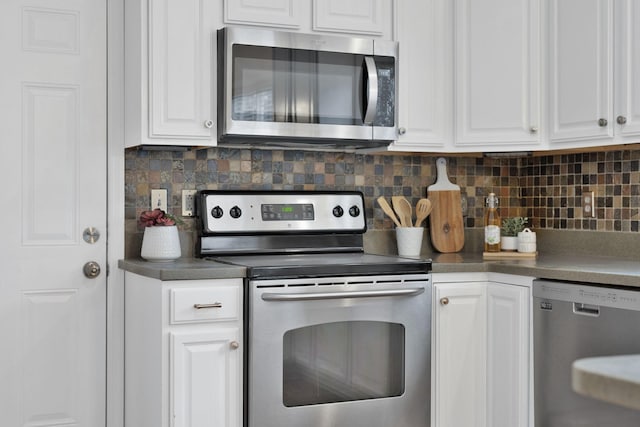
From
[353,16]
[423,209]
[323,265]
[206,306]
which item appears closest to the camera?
[206,306]

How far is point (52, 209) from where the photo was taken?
2.95 m

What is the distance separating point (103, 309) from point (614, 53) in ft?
6.77

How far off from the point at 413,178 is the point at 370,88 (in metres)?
0.62

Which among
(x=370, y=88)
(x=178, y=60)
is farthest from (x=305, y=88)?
(x=178, y=60)

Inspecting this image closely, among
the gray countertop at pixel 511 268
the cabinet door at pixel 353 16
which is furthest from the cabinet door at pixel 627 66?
the cabinet door at pixel 353 16

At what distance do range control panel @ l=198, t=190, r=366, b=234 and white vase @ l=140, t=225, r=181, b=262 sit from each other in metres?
0.19

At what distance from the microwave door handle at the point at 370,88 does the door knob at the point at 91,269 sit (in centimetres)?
115

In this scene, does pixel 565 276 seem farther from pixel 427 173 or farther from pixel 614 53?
pixel 427 173

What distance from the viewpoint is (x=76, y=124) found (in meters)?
2.99

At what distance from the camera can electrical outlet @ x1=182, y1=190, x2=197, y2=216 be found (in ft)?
10.3

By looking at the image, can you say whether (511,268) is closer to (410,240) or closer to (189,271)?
(410,240)

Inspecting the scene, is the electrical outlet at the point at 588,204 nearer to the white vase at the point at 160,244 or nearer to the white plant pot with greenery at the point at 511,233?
the white plant pot with greenery at the point at 511,233

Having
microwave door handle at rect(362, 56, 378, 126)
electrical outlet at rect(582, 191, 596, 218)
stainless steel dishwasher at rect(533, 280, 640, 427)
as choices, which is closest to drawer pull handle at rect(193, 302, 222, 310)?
microwave door handle at rect(362, 56, 378, 126)

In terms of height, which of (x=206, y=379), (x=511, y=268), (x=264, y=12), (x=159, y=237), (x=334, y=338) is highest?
(x=264, y=12)
